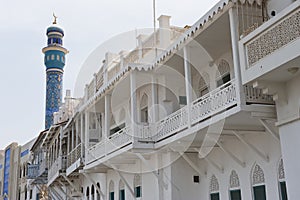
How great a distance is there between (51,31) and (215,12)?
117 feet

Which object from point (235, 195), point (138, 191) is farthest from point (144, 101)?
point (235, 195)

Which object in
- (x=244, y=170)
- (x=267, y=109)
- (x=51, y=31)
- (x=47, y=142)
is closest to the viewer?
(x=267, y=109)

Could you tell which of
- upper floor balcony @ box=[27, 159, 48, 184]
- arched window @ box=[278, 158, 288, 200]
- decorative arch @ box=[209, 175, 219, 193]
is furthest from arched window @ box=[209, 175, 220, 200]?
upper floor balcony @ box=[27, 159, 48, 184]

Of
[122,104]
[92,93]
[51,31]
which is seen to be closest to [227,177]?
[122,104]

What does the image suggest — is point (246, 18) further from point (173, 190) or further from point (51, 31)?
point (51, 31)

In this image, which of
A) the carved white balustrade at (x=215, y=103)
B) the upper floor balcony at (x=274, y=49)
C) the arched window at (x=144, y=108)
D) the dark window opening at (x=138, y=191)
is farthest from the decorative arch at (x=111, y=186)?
the upper floor balcony at (x=274, y=49)

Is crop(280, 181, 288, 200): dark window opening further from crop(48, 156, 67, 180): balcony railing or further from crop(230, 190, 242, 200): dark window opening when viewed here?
crop(48, 156, 67, 180): balcony railing

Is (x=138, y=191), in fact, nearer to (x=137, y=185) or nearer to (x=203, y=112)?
(x=137, y=185)

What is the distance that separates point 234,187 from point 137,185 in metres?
5.40

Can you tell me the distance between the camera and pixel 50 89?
4041 cm

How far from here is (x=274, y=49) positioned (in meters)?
8.13

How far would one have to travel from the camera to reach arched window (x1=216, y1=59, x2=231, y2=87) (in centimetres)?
1228

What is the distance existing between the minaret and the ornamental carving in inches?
1263

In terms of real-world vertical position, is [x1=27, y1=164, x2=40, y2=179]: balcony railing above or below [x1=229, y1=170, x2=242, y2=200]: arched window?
above
